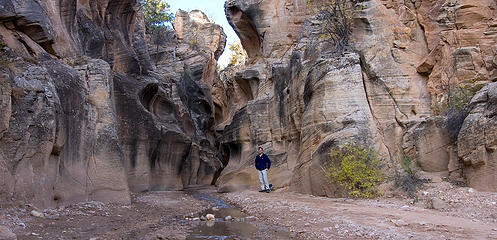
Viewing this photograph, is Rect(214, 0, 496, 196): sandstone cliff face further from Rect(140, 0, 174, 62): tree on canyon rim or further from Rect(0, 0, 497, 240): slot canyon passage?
Rect(140, 0, 174, 62): tree on canyon rim

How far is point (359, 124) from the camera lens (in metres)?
13.9

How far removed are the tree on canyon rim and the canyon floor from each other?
26.3m

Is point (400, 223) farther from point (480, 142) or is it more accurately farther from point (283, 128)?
point (283, 128)

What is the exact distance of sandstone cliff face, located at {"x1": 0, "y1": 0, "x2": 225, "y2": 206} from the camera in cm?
1005

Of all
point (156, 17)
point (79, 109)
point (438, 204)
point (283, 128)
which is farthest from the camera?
point (156, 17)

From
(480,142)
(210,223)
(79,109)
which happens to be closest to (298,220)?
(210,223)

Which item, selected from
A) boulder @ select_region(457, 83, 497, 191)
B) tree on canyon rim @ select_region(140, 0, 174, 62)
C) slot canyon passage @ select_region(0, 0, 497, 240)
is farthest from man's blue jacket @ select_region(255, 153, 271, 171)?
tree on canyon rim @ select_region(140, 0, 174, 62)

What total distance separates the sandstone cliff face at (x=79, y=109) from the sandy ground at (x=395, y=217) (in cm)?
537

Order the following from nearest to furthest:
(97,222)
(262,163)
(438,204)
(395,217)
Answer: (395,217), (438,204), (97,222), (262,163)

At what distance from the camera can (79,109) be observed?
13.0 m

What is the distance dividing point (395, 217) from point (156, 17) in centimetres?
3329

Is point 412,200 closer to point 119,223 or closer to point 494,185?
point 494,185

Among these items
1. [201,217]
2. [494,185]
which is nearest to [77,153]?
[201,217]

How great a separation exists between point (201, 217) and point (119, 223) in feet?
6.94
